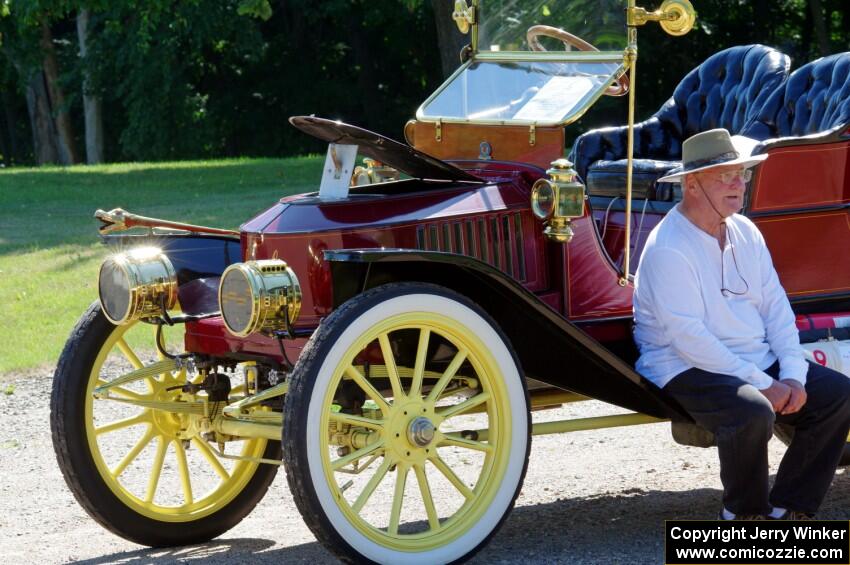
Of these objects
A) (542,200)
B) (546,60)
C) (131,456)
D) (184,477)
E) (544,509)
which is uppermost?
(546,60)

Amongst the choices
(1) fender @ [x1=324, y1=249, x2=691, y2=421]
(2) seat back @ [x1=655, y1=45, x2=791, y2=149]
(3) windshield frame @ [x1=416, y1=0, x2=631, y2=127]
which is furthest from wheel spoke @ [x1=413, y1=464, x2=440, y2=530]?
(2) seat back @ [x1=655, y1=45, x2=791, y2=149]

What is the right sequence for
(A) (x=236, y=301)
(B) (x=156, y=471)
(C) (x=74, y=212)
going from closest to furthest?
(A) (x=236, y=301) < (B) (x=156, y=471) < (C) (x=74, y=212)

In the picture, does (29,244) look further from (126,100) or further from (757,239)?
(126,100)

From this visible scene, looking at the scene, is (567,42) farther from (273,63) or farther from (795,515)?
(273,63)

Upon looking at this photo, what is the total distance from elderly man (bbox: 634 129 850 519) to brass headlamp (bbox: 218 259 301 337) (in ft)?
3.98

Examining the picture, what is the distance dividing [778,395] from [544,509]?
1.20m

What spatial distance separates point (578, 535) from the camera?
15.4 feet

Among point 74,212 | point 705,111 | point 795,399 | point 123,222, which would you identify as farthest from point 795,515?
point 74,212

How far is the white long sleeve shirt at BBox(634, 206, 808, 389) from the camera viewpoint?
4.34 metres

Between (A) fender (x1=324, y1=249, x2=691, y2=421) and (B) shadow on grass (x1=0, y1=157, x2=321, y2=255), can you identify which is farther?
(B) shadow on grass (x1=0, y1=157, x2=321, y2=255)

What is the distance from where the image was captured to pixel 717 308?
443cm

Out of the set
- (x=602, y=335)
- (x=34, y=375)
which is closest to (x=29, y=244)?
(x=34, y=375)

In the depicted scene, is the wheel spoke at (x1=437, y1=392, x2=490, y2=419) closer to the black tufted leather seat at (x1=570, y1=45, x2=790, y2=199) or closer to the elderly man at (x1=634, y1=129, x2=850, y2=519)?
the elderly man at (x1=634, y1=129, x2=850, y2=519)

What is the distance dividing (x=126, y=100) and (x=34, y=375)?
20.2 metres
